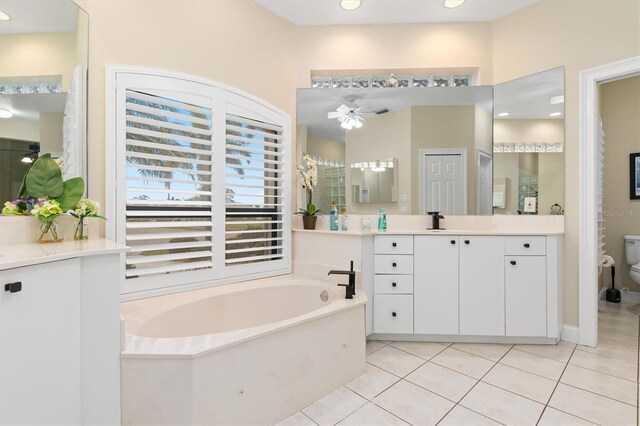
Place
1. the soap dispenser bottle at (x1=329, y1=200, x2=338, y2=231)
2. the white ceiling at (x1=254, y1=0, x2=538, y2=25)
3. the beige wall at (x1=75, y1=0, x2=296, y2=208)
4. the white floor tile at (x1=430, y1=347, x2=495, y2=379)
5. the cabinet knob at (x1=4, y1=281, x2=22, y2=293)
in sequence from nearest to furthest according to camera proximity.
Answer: the cabinet knob at (x1=4, y1=281, x2=22, y2=293)
the beige wall at (x1=75, y1=0, x2=296, y2=208)
the white floor tile at (x1=430, y1=347, x2=495, y2=379)
the white ceiling at (x1=254, y1=0, x2=538, y2=25)
the soap dispenser bottle at (x1=329, y1=200, x2=338, y2=231)

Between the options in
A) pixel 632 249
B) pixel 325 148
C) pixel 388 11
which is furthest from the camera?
pixel 632 249

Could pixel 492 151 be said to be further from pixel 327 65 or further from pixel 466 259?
pixel 327 65

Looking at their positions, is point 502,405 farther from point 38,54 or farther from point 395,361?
point 38,54

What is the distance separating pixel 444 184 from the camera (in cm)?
302

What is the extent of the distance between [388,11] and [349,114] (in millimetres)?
1010

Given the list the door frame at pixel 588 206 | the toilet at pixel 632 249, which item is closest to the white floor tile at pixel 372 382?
A: the door frame at pixel 588 206

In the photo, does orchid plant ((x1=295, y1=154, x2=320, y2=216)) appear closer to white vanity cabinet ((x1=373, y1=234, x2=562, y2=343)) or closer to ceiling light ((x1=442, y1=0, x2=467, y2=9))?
white vanity cabinet ((x1=373, y1=234, x2=562, y2=343))

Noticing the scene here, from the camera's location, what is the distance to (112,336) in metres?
1.37

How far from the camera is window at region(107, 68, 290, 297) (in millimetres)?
2129

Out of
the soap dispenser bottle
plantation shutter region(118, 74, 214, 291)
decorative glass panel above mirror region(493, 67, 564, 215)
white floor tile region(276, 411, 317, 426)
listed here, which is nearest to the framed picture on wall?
decorative glass panel above mirror region(493, 67, 564, 215)

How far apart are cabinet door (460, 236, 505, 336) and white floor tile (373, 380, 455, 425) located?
88 centimetres

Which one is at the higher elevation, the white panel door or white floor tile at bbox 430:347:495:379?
the white panel door

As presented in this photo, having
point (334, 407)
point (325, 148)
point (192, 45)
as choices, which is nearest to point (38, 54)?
point (192, 45)

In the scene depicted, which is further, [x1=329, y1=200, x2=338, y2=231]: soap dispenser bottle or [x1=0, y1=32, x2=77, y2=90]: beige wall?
[x1=329, y1=200, x2=338, y2=231]: soap dispenser bottle
